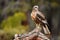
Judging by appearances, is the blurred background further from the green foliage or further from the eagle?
the eagle

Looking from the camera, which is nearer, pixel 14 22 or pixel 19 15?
pixel 14 22

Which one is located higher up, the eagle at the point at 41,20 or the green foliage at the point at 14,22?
the green foliage at the point at 14,22

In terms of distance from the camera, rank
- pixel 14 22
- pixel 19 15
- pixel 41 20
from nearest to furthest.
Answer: pixel 41 20 < pixel 14 22 < pixel 19 15

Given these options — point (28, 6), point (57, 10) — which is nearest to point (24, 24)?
point (28, 6)

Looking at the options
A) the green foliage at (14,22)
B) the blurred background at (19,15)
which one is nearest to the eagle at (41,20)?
the blurred background at (19,15)

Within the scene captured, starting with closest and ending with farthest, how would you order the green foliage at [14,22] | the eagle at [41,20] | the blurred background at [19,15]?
the eagle at [41,20]
the blurred background at [19,15]
the green foliage at [14,22]

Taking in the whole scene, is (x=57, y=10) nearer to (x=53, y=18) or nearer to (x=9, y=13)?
(x=53, y=18)

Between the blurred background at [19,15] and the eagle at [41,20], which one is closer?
the eagle at [41,20]

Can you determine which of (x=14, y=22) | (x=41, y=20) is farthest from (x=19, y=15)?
(x=41, y=20)

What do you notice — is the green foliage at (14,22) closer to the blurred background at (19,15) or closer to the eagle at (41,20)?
the blurred background at (19,15)

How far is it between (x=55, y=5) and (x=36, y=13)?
825 cm

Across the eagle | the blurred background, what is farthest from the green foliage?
the eagle

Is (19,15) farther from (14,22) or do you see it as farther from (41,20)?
(41,20)

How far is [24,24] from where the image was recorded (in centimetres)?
1544
